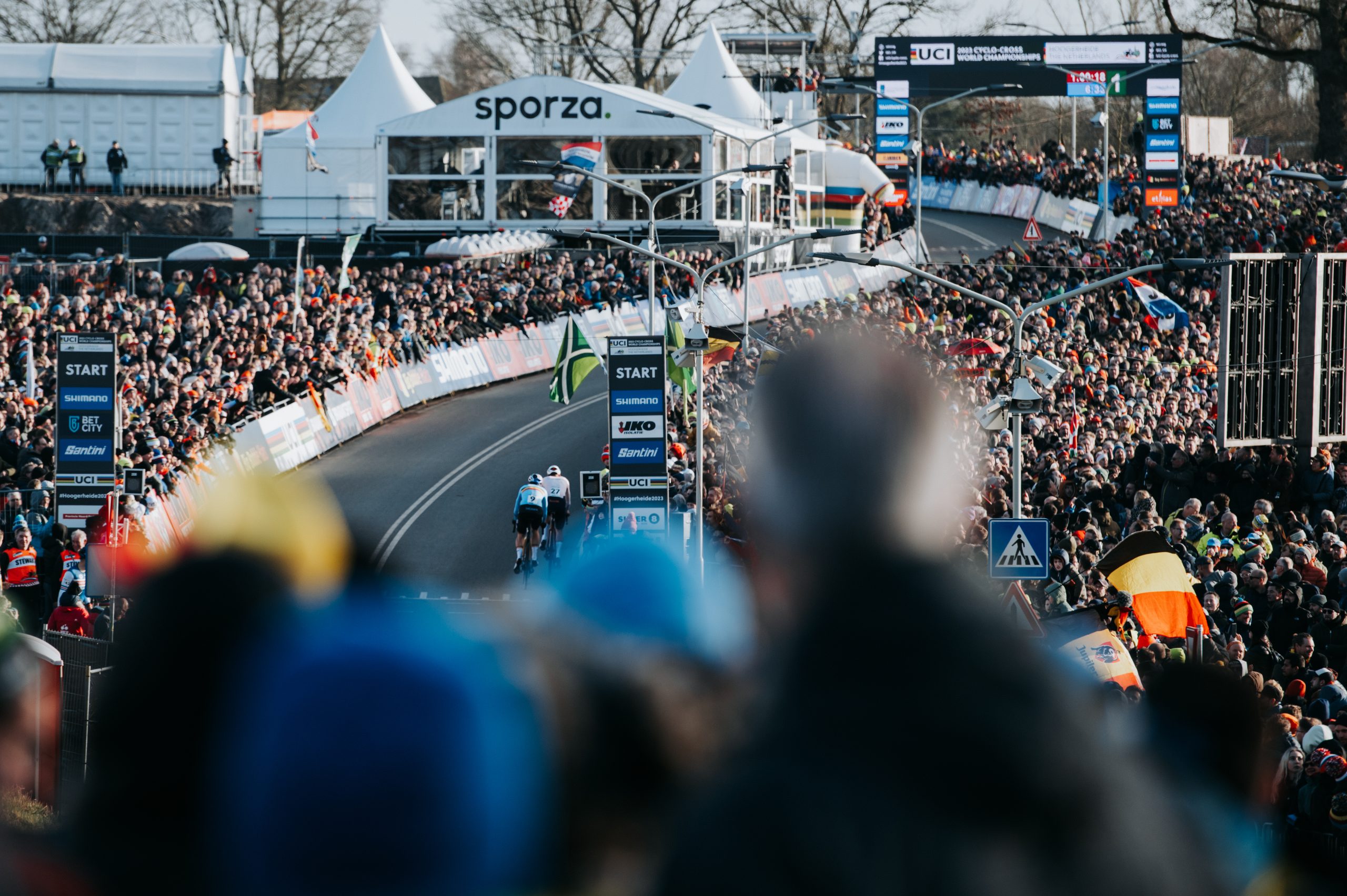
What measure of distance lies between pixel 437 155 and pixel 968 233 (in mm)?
21591

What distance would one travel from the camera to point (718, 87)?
5756 cm

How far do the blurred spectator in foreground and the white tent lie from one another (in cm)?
5144

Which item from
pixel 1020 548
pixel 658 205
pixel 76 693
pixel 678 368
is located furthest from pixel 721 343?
pixel 658 205

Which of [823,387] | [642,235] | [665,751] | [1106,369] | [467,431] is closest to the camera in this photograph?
[823,387]

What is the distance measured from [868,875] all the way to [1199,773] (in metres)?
2.22

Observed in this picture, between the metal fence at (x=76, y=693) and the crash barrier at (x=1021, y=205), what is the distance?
46.7 meters

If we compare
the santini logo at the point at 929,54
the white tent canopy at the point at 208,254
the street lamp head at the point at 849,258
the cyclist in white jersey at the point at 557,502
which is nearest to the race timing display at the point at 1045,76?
the santini logo at the point at 929,54

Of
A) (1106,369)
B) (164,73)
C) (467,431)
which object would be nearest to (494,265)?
(467,431)

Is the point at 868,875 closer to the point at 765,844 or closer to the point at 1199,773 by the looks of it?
the point at 765,844

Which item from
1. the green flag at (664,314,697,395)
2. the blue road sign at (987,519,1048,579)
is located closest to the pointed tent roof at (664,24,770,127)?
the green flag at (664,314,697,395)

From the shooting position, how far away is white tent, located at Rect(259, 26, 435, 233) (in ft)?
172

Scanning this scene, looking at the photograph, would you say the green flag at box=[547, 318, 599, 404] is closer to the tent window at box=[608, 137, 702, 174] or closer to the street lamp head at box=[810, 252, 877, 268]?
the street lamp head at box=[810, 252, 877, 268]

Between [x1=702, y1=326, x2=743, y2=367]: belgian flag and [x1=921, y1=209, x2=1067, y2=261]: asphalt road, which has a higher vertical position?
[x1=921, y1=209, x2=1067, y2=261]: asphalt road

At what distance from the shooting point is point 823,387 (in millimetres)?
1866
